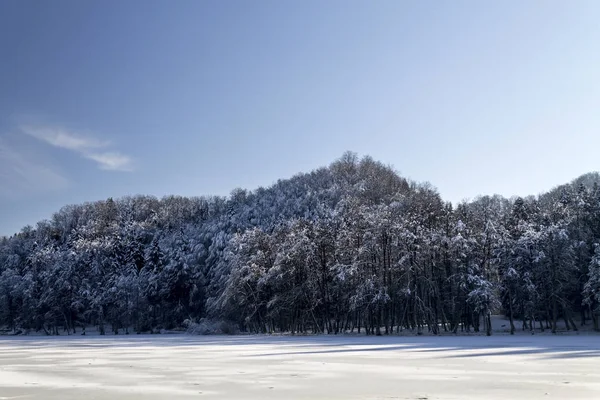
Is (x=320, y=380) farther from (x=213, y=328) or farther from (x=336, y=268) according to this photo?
(x=213, y=328)

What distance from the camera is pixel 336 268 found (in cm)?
6269

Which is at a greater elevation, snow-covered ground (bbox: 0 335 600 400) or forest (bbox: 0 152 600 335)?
forest (bbox: 0 152 600 335)

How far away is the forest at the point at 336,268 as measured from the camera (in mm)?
59594

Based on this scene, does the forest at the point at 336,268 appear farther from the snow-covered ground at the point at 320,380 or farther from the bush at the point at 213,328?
the snow-covered ground at the point at 320,380

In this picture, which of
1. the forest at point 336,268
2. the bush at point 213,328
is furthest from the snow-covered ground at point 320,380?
the bush at point 213,328

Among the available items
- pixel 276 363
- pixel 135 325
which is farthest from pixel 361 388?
pixel 135 325

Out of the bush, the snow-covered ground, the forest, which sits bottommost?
the bush

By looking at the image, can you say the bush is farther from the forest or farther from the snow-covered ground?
the snow-covered ground

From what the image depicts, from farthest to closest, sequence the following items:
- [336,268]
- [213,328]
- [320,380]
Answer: [213,328], [336,268], [320,380]

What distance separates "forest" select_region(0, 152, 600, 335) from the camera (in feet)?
196

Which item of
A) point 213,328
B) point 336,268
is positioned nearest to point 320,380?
Result: point 336,268

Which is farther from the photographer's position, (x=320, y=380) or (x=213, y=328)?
(x=213, y=328)

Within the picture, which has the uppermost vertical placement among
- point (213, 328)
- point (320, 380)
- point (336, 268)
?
point (336, 268)

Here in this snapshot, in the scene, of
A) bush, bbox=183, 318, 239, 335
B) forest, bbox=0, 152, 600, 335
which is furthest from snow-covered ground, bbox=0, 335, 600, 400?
bush, bbox=183, 318, 239, 335
